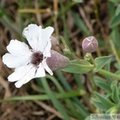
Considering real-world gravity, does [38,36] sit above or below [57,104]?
above

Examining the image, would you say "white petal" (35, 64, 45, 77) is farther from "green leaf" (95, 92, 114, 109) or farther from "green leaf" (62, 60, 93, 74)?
"green leaf" (95, 92, 114, 109)

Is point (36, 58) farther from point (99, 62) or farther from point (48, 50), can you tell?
point (99, 62)

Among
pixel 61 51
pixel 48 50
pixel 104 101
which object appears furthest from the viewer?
pixel 61 51

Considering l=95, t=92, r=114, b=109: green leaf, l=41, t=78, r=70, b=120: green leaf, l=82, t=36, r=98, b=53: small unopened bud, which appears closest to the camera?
l=82, t=36, r=98, b=53: small unopened bud

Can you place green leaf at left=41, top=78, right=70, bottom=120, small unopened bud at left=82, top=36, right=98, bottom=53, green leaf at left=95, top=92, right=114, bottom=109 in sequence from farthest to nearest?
green leaf at left=41, top=78, right=70, bottom=120, green leaf at left=95, top=92, right=114, bottom=109, small unopened bud at left=82, top=36, right=98, bottom=53

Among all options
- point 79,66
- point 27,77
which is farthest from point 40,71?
point 79,66

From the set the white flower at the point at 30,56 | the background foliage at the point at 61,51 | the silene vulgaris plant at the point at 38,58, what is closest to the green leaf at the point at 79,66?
the silene vulgaris plant at the point at 38,58

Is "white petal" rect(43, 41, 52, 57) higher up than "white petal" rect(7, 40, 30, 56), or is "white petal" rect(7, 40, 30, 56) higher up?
"white petal" rect(7, 40, 30, 56)

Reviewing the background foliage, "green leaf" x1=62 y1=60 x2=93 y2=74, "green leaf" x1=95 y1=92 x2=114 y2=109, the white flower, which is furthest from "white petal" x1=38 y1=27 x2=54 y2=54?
the background foliage
